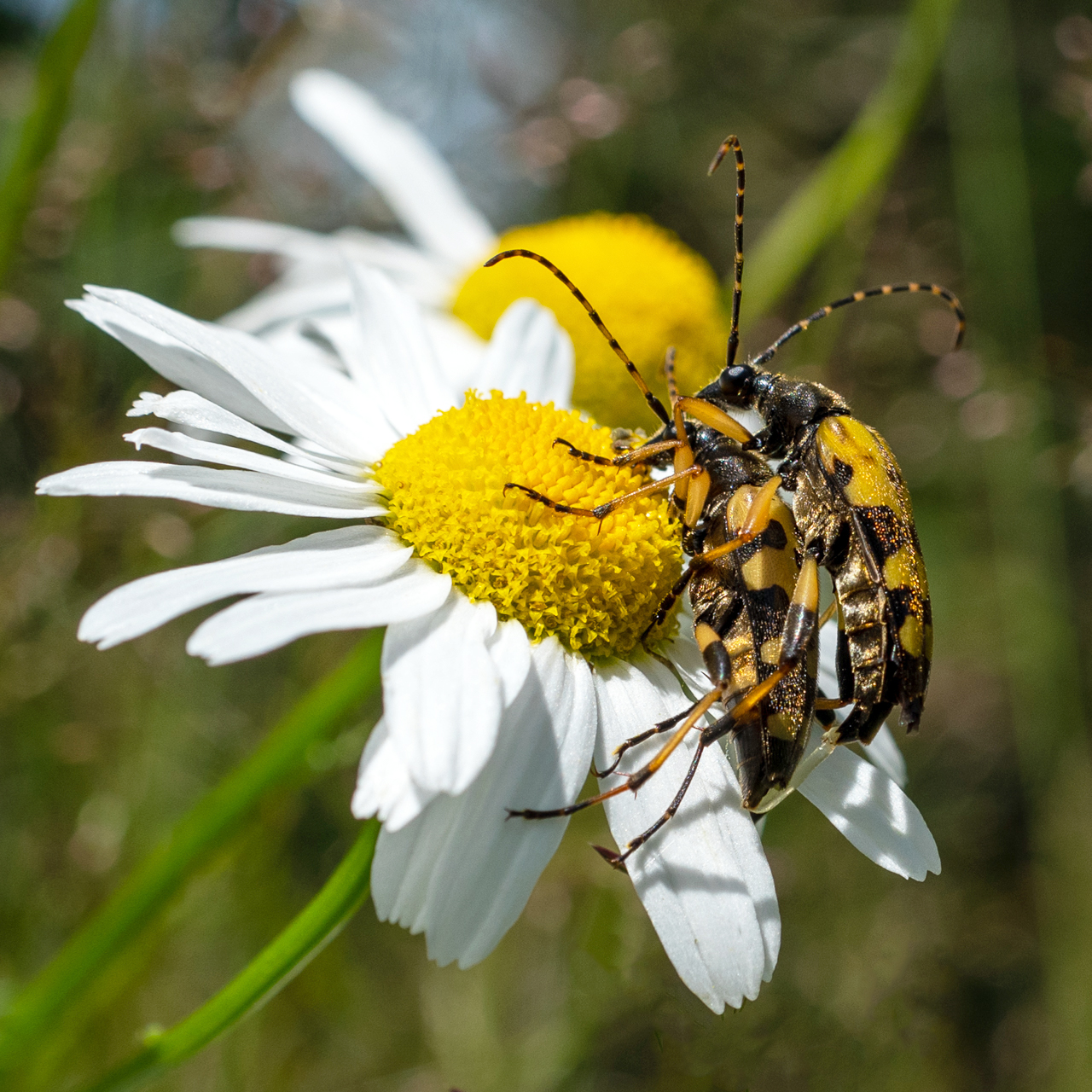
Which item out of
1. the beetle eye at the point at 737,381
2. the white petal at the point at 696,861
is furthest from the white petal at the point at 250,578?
the beetle eye at the point at 737,381

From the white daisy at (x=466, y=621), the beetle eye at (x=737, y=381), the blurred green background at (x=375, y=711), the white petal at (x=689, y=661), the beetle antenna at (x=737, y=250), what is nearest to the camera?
the white daisy at (x=466, y=621)

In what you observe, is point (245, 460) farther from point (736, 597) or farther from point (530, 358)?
point (530, 358)

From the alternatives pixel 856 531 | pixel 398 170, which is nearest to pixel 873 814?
pixel 856 531

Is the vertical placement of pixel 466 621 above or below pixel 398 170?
above

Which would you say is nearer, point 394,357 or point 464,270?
point 394,357

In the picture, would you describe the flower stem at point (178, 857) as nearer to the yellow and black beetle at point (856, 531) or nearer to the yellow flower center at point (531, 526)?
the yellow flower center at point (531, 526)

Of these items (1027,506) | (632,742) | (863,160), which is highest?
(863,160)

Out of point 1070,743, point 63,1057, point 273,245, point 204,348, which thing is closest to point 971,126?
point 1070,743

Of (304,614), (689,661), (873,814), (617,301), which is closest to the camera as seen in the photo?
(304,614)
